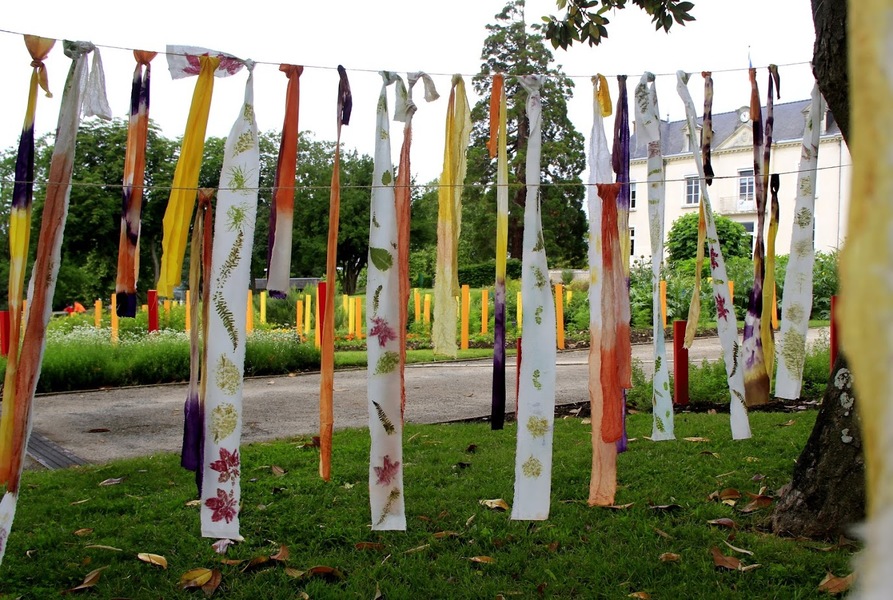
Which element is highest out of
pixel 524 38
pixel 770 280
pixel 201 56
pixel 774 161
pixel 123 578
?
pixel 524 38

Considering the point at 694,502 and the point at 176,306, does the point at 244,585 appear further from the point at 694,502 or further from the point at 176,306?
the point at 176,306

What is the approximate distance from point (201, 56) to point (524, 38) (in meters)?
24.8

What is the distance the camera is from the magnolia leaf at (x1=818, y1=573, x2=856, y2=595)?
8.91ft

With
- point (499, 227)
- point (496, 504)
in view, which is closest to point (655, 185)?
point (499, 227)

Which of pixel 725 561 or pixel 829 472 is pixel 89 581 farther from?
pixel 829 472

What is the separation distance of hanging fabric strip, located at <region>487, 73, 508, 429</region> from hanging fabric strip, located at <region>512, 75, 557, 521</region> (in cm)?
24

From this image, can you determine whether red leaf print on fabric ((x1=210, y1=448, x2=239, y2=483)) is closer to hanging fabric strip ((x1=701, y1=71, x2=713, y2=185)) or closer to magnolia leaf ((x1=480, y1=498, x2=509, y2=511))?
magnolia leaf ((x1=480, y1=498, x2=509, y2=511))

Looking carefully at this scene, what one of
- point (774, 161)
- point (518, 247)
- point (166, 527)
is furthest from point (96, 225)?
point (774, 161)

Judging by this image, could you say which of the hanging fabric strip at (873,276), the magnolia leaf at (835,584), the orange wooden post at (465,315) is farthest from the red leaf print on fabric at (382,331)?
the orange wooden post at (465,315)

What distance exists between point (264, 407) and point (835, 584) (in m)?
5.49

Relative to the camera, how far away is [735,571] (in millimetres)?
2955

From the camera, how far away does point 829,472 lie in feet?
10.6

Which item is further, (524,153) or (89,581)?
(524,153)

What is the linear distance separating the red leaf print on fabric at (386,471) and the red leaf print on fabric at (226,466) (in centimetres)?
54
